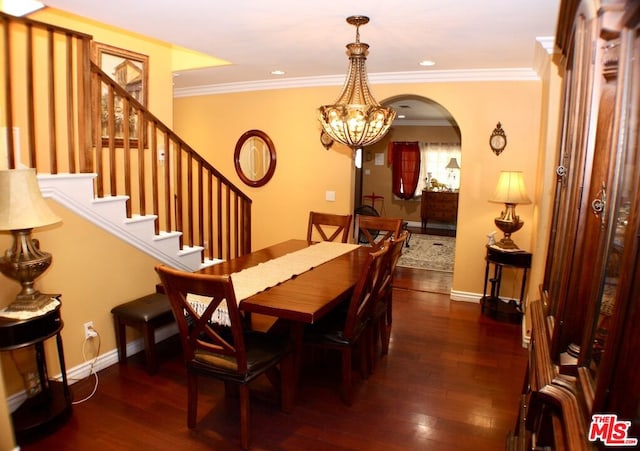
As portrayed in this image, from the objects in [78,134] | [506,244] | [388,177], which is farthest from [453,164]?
[78,134]

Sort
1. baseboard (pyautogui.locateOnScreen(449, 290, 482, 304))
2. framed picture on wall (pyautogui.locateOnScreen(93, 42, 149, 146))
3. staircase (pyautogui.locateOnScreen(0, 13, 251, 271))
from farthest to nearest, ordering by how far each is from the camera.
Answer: baseboard (pyautogui.locateOnScreen(449, 290, 482, 304)) → framed picture on wall (pyautogui.locateOnScreen(93, 42, 149, 146)) → staircase (pyautogui.locateOnScreen(0, 13, 251, 271))

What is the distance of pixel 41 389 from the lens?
A: 8.20 ft

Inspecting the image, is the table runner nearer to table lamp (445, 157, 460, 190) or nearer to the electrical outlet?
the electrical outlet

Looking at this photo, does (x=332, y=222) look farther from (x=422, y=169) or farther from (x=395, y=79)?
(x=422, y=169)

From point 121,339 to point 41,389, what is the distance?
0.64 m

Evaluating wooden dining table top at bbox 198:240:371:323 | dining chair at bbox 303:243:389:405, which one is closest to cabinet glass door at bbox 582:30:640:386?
wooden dining table top at bbox 198:240:371:323

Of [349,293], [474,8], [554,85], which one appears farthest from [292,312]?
[554,85]

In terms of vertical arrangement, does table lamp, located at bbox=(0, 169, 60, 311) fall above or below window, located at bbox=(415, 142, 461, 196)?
below

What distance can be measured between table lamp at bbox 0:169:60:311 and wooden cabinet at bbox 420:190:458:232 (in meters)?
8.11

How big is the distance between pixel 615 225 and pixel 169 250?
305cm

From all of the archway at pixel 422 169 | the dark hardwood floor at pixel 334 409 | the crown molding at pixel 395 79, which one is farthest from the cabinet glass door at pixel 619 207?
the archway at pixel 422 169

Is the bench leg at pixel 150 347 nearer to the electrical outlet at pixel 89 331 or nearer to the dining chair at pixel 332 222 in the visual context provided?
the electrical outlet at pixel 89 331

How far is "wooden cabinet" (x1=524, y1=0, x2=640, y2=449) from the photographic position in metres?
0.91

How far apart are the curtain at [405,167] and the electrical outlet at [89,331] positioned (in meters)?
7.99
